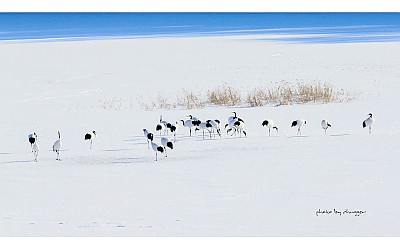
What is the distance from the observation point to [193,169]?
417 inches

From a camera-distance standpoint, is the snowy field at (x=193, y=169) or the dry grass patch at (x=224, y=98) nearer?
the snowy field at (x=193, y=169)

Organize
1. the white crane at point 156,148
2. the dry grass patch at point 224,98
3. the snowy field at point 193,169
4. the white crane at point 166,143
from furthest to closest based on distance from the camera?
the dry grass patch at point 224,98, the white crane at point 166,143, the white crane at point 156,148, the snowy field at point 193,169

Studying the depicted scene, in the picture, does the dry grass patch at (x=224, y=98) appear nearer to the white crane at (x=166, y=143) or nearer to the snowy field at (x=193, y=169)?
the snowy field at (x=193, y=169)

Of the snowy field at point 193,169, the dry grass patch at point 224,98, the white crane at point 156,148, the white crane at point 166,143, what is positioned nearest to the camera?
the snowy field at point 193,169

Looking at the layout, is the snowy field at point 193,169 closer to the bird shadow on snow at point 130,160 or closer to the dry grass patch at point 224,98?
the bird shadow on snow at point 130,160

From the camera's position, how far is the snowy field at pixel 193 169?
320 inches

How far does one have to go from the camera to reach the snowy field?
26.6ft

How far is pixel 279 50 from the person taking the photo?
112 feet

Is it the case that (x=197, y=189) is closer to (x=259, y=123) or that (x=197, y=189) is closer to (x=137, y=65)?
(x=259, y=123)

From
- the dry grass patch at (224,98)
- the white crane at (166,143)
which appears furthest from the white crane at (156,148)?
the dry grass patch at (224,98)

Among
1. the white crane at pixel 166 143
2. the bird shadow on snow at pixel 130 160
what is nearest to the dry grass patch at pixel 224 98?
the white crane at pixel 166 143

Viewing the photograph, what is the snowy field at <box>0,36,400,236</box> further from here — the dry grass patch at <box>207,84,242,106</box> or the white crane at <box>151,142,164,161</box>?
the dry grass patch at <box>207,84,242,106</box>

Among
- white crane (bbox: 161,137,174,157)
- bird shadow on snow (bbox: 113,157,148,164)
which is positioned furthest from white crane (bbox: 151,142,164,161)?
bird shadow on snow (bbox: 113,157,148,164)

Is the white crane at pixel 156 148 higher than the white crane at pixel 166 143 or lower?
lower
